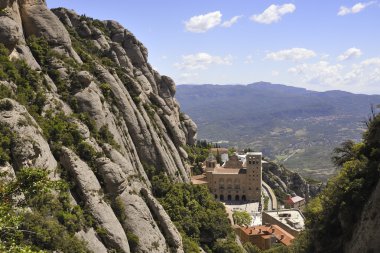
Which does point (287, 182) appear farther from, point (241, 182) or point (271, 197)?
point (241, 182)

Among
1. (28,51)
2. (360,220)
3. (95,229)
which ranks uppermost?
(28,51)

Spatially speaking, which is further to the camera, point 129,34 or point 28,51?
point 129,34

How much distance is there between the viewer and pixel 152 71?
10931 cm

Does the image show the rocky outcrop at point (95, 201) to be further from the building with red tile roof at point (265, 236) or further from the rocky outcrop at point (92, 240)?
the building with red tile roof at point (265, 236)

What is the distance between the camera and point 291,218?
102625 millimetres

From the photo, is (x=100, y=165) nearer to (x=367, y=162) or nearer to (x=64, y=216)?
(x=64, y=216)

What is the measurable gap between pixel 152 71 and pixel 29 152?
71478mm

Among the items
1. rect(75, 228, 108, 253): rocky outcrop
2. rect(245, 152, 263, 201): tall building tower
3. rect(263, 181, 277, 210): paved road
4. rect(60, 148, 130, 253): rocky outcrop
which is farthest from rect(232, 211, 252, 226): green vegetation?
rect(75, 228, 108, 253): rocky outcrop

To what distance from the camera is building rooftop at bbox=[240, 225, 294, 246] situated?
85.9m

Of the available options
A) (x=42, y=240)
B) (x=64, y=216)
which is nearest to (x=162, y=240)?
(x=64, y=216)

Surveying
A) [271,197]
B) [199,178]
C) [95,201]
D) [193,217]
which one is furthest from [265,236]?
[271,197]

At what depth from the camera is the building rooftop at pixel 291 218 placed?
96688mm

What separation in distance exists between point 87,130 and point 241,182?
278 feet

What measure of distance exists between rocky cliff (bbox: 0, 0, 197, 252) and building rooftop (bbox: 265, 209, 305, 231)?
30.5m
